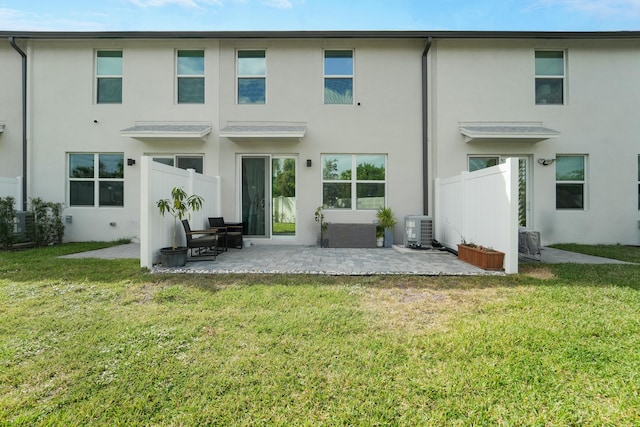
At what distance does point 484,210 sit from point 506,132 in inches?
136

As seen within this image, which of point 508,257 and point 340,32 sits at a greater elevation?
point 340,32

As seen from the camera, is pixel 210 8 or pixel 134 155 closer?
pixel 134 155

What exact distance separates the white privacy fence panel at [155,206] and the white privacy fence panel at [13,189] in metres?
5.96

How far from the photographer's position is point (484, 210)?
19.0 ft

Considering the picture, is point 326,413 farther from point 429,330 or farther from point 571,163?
point 571,163

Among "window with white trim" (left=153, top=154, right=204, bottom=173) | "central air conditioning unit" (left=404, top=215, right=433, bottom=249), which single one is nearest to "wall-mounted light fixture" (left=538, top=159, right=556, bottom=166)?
"central air conditioning unit" (left=404, top=215, right=433, bottom=249)

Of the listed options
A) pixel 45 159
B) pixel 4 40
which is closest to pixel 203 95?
pixel 45 159

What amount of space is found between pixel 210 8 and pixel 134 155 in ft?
17.5

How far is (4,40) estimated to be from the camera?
8711mm

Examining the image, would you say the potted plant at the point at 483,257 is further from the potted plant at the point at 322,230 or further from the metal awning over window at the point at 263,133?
Answer: the metal awning over window at the point at 263,133

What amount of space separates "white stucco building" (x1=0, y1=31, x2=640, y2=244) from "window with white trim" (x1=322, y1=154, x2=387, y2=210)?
4 cm

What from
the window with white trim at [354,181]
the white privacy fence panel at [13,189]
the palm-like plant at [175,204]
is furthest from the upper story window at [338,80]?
the white privacy fence panel at [13,189]

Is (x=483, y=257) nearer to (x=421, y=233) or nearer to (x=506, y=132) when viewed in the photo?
(x=421, y=233)

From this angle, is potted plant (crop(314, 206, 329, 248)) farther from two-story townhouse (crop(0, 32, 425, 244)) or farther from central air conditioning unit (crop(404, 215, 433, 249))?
central air conditioning unit (crop(404, 215, 433, 249))
